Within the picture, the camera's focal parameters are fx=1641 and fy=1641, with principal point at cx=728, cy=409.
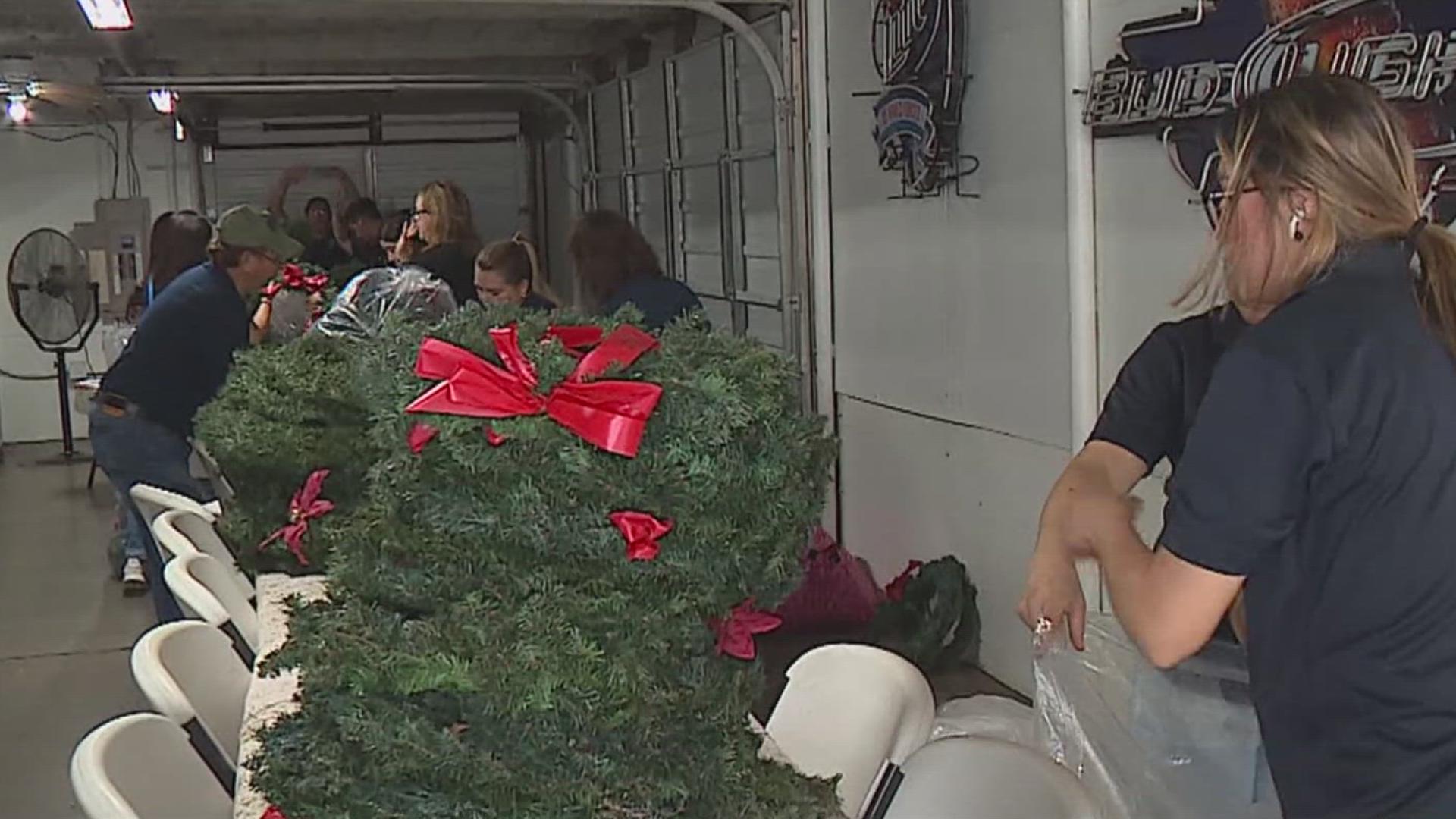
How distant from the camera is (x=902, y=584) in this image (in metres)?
5.49

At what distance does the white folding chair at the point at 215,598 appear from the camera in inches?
128

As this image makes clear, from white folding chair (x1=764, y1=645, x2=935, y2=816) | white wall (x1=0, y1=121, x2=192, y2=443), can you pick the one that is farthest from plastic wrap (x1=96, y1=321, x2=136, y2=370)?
white folding chair (x1=764, y1=645, x2=935, y2=816)

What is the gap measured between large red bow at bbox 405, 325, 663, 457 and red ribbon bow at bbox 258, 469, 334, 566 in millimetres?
1596

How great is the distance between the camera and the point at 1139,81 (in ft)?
12.6

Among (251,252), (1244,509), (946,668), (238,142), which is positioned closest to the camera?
(1244,509)

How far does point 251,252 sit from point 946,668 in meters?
2.54

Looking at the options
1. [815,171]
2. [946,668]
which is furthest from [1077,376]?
[815,171]

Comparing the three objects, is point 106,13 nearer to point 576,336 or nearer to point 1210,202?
point 1210,202

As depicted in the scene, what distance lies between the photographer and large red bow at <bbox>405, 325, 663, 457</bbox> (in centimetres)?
137

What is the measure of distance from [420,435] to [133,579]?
6212mm

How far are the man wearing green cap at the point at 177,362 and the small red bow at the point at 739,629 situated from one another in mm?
3624

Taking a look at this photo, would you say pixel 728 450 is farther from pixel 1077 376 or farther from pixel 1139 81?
pixel 1077 376

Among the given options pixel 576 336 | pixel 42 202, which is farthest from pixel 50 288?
pixel 576 336

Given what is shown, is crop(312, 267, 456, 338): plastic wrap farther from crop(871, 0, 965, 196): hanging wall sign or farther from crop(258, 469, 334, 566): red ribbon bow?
crop(871, 0, 965, 196): hanging wall sign
